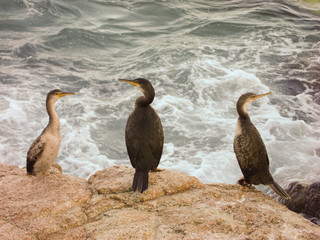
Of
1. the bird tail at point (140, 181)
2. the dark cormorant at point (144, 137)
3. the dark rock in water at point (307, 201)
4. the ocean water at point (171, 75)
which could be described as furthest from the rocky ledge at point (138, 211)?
the ocean water at point (171, 75)

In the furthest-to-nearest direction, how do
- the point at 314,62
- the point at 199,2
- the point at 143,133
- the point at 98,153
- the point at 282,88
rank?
the point at 199,2 → the point at 314,62 → the point at 282,88 → the point at 98,153 → the point at 143,133

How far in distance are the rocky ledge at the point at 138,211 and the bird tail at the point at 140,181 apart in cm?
11

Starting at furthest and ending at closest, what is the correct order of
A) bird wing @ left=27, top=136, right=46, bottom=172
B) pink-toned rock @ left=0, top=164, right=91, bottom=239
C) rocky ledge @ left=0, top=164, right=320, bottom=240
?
bird wing @ left=27, top=136, right=46, bottom=172
pink-toned rock @ left=0, top=164, right=91, bottom=239
rocky ledge @ left=0, top=164, right=320, bottom=240

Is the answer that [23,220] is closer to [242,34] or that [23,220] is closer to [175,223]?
[175,223]

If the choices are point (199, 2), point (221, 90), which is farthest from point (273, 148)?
point (199, 2)

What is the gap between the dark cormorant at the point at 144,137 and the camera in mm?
4160

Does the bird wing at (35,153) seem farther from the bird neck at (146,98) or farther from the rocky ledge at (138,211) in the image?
the bird neck at (146,98)

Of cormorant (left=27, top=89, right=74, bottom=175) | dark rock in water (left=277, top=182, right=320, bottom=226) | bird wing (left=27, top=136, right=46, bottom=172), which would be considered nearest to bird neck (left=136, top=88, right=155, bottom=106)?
cormorant (left=27, top=89, right=74, bottom=175)

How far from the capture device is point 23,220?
3.57 m

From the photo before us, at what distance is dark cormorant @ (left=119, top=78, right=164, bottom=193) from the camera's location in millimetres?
4160

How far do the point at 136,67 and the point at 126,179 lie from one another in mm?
8051

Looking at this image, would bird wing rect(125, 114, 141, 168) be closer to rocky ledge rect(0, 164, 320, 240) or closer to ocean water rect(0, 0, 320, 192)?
rocky ledge rect(0, 164, 320, 240)

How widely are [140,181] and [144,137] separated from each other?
530mm

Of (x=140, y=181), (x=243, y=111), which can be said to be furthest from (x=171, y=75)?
(x=140, y=181)
